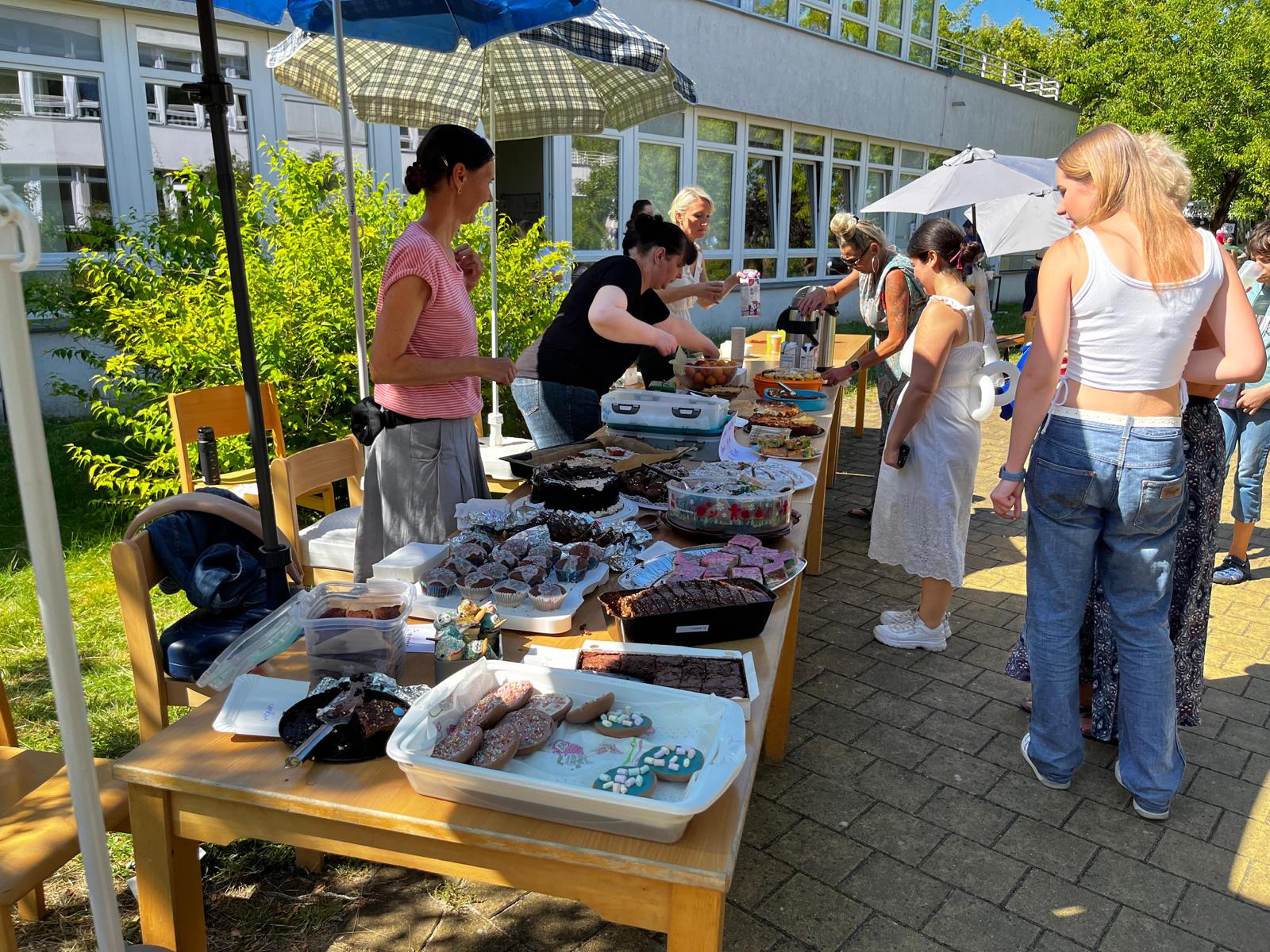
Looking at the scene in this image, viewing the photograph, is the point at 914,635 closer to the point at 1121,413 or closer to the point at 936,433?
the point at 936,433

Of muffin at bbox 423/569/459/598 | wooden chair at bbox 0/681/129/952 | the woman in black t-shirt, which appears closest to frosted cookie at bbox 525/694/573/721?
muffin at bbox 423/569/459/598

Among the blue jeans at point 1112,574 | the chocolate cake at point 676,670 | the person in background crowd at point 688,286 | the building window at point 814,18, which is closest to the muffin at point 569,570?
the chocolate cake at point 676,670

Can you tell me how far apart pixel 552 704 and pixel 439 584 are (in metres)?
0.58

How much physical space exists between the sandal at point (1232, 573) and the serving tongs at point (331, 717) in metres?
5.02

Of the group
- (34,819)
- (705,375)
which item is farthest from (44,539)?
(705,375)

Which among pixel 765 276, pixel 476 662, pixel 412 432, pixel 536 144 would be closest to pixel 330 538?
pixel 412 432

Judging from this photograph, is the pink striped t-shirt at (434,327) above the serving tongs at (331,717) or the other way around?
above

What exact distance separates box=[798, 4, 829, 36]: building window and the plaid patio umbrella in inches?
430

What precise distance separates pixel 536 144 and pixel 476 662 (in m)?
10.9

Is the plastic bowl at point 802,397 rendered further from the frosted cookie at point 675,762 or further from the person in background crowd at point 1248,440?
the frosted cookie at point 675,762

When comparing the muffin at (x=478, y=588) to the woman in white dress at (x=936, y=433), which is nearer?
the muffin at (x=478, y=588)

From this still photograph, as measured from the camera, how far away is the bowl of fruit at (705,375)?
477 cm

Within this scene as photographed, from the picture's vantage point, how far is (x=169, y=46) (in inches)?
320

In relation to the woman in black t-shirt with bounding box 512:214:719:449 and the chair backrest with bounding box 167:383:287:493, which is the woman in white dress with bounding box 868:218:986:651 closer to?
the woman in black t-shirt with bounding box 512:214:719:449
